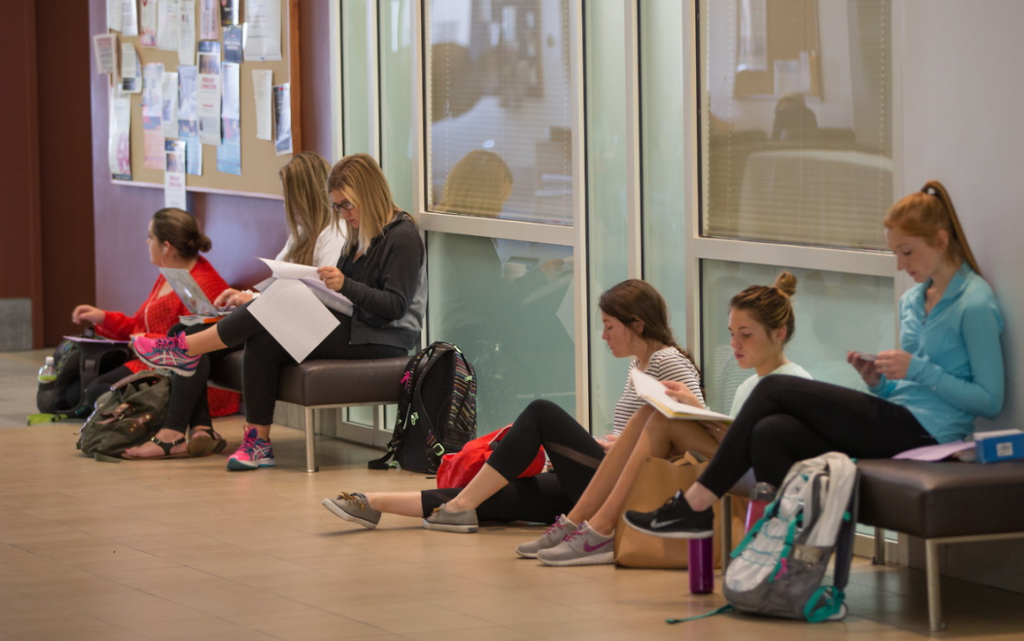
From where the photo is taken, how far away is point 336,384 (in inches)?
235

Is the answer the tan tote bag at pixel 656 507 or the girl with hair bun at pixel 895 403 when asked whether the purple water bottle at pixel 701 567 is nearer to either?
the girl with hair bun at pixel 895 403

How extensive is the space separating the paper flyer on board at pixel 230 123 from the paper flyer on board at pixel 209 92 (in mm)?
76

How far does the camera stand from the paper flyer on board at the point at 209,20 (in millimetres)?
7711

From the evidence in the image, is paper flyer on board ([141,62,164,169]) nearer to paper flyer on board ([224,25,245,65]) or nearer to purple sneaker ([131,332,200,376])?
paper flyer on board ([224,25,245,65])

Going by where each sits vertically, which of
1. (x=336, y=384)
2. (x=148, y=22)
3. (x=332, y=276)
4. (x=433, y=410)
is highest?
(x=148, y=22)

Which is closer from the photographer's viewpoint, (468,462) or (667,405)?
(667,405)

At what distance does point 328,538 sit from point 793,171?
188cm

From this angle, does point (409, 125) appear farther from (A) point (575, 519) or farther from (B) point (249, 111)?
(A) point (575, 519)

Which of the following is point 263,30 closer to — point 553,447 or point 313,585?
point 553,447

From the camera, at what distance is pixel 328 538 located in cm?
463

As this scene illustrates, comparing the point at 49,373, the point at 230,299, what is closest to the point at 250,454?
the point at 230,299

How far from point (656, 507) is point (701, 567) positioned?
0.89ft

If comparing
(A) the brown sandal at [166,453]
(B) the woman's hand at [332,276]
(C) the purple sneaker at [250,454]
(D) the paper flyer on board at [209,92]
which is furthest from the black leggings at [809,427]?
(D) the paper flyer on board at [209,92]

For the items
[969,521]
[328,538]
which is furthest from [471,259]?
[969,521]
